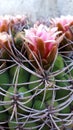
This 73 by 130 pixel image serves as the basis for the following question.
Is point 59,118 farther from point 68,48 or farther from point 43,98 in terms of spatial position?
point 68,48

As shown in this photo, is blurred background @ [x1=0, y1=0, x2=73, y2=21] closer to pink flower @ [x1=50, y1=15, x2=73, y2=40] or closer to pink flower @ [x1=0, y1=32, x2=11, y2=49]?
pink flower @ [x1=50, y1=15, x2=73, y2=40]

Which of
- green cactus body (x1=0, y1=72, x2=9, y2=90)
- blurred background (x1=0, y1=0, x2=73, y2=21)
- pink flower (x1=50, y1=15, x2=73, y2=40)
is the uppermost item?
pink flower (x1=50, y1=15, x2=73, y2=40)

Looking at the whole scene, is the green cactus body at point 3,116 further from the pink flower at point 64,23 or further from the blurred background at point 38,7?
the blurred background at point 38,7

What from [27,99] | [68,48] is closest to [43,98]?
[27,99]

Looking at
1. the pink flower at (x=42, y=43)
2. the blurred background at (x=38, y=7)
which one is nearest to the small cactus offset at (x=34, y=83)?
the pink flower at (x=42, y=43)

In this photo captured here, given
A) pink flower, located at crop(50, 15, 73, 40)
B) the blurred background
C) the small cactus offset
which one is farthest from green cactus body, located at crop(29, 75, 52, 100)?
the blurred background

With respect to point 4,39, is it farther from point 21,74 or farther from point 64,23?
point 64,23

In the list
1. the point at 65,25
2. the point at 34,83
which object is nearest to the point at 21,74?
the point at 34,83
